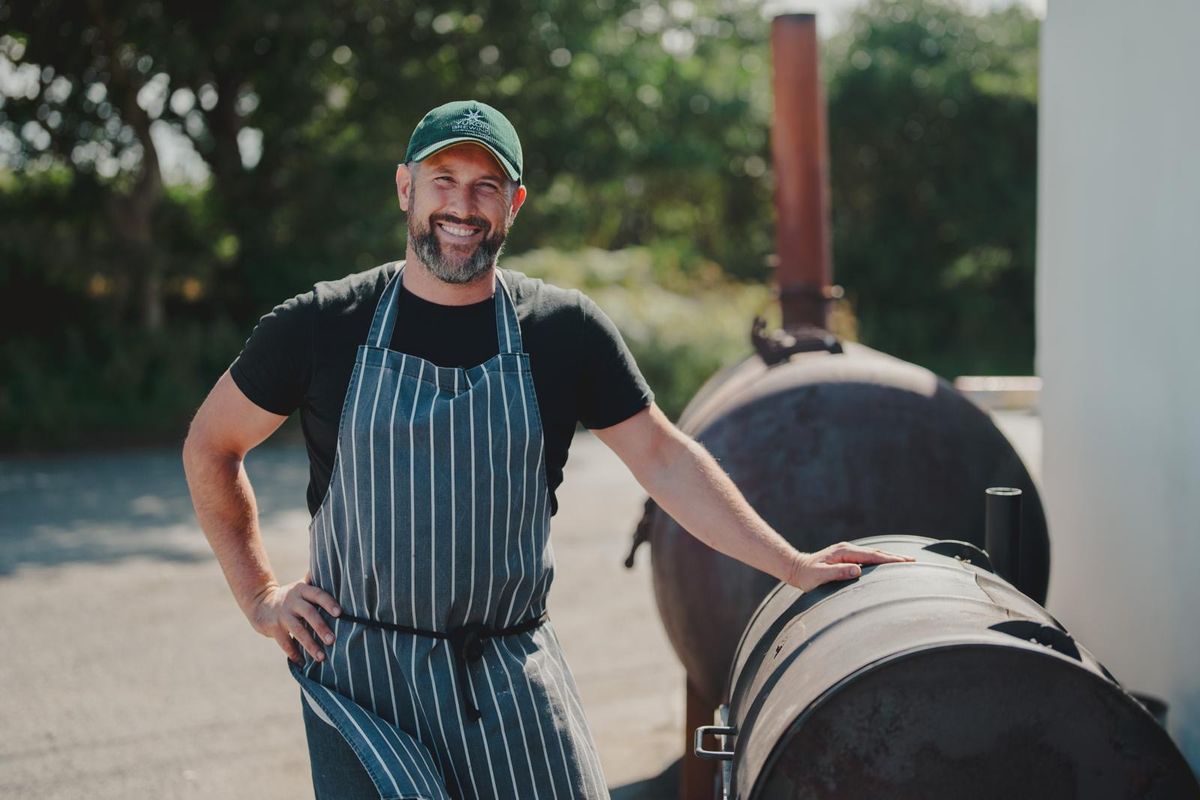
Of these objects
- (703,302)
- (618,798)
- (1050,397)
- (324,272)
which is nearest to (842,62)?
(703,302)

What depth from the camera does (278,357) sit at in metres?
2.51

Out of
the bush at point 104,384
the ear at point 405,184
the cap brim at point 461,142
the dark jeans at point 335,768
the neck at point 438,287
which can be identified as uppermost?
the cap brim at point 461,142

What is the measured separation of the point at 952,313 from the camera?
22.0 meters

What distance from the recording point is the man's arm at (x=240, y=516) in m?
2.54

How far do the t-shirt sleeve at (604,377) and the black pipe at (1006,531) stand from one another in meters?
0.94

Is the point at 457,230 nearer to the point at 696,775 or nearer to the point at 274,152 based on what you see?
the point at 696,775

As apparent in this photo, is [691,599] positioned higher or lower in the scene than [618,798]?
higher

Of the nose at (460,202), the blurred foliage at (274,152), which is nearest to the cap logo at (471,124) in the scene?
the nose at (460,202)

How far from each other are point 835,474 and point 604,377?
136 centimetres

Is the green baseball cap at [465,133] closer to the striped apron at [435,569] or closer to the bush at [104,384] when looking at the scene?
the striped apron at [435,569]

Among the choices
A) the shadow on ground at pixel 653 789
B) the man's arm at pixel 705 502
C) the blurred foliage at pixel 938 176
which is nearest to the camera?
the man's arm at pixel 705 502

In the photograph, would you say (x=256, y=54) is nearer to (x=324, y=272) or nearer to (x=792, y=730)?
(x=324, y=272)

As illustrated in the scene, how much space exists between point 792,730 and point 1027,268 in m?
20.9

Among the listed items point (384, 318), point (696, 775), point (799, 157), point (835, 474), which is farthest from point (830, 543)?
point (799, 157)
